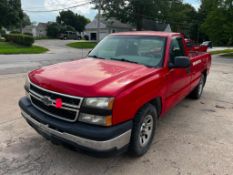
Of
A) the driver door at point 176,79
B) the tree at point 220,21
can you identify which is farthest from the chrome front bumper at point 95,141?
the tree at point 220,21

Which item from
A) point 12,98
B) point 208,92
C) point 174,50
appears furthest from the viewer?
point 208,92

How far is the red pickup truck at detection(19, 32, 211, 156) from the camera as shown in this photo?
2.40 m

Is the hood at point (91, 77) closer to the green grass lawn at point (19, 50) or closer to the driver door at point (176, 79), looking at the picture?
the driver door at point (176, 79)

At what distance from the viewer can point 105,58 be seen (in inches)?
153

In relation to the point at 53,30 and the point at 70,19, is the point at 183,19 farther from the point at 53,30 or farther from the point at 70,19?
the point at 70,19

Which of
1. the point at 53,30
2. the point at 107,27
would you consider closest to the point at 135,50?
the point at 107,27

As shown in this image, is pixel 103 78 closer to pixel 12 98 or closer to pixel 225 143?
pixel 225 143

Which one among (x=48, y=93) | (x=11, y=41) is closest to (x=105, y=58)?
(x=48, y=93)

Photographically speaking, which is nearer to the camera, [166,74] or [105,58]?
[166,74]

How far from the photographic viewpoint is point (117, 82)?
261 centimetres

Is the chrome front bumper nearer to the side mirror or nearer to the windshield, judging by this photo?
the windshield

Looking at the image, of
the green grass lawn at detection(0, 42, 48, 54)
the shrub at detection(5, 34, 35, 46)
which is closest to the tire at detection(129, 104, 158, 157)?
the green grass lawn at detection(0, 42, 48, 54)

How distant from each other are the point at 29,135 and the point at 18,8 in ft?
143

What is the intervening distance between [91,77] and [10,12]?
140 ft
